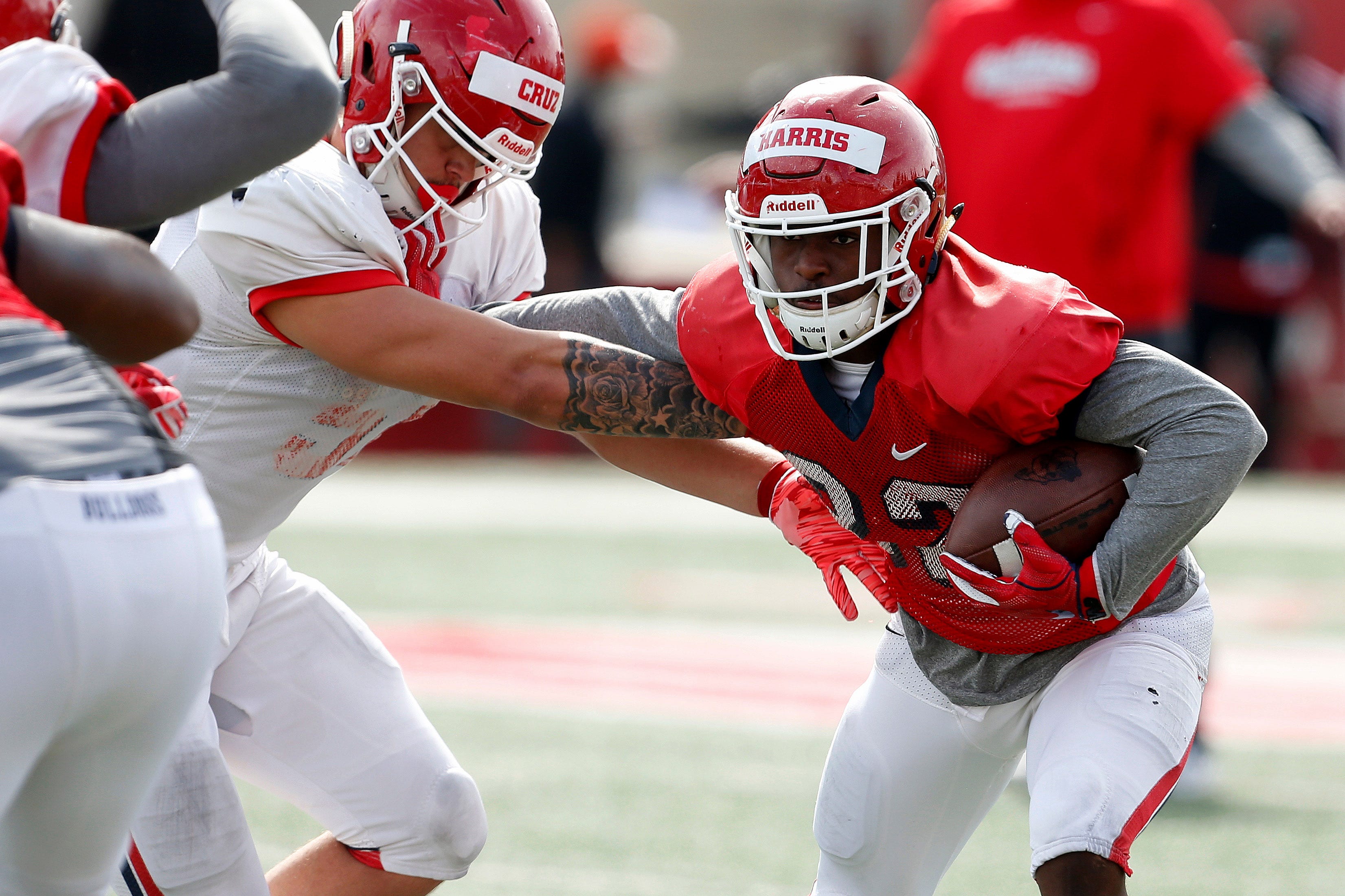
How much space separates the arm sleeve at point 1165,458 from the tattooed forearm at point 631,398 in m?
0.66

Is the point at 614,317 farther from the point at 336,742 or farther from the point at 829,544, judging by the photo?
the point at 336,742

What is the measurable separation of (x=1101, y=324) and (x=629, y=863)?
1.99 meters

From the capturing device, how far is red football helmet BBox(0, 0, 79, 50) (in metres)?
2.55

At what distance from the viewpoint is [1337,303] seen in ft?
38.8

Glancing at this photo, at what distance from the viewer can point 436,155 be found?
288 centimetres

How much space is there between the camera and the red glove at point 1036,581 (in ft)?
8.16

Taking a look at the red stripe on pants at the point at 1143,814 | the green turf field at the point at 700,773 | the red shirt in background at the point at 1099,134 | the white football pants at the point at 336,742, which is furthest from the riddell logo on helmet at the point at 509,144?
the red shirt in background at the point at 1099,134

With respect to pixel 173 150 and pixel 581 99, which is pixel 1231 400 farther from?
pixel 581 99

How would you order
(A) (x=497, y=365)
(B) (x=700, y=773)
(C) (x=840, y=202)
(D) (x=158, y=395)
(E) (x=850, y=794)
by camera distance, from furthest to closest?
(B) (x=700, y=773)
(E) (x=850, y=794)
(A) (x=497, y=365)
(C) (x=840, y=202)
(D) (x=158, y=395)

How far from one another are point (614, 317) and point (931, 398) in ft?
2.04

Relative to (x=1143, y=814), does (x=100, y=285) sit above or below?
above

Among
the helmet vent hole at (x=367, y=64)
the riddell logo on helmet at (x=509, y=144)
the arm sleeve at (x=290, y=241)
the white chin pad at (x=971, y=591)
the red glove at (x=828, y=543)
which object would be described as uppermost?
the helmet vent hole at (x=367, y=64)

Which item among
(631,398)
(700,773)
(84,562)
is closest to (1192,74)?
(700,773)

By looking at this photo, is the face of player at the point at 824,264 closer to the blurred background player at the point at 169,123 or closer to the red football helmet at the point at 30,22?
the blurred background player at the point at 169,123
